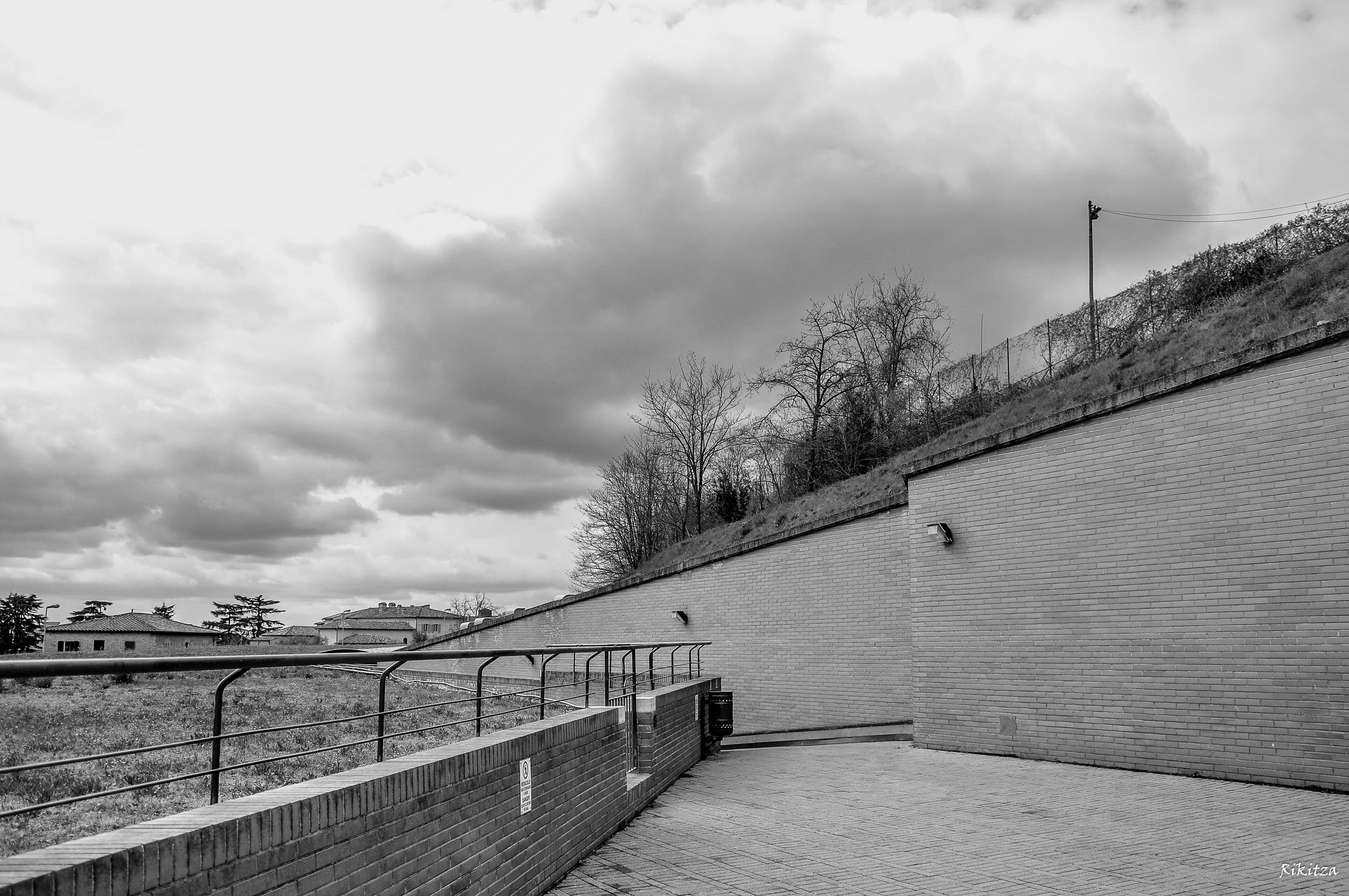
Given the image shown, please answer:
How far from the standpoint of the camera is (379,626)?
2896 inches

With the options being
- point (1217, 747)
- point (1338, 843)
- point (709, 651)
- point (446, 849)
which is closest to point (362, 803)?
point (446, 849)

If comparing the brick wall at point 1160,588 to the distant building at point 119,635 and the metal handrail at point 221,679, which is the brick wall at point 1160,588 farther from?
the distant building at point 119,635

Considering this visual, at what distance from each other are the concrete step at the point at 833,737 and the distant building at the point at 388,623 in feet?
144

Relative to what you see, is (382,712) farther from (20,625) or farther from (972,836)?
(20,625)

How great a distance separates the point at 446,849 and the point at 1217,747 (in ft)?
30.7

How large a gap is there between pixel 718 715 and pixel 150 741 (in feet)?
29.8

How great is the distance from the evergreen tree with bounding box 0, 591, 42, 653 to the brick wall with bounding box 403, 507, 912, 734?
57.4 ft

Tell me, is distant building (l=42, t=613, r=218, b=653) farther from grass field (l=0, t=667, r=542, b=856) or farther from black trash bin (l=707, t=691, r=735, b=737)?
black trash bin (l=707, t=691, r=735, b=737)

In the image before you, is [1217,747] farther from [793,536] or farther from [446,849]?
[446,849]

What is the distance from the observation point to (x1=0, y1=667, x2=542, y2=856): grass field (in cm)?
498

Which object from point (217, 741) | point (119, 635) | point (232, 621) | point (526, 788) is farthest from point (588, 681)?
point (232, 621)

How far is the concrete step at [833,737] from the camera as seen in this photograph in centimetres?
1481

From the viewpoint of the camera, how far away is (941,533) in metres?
13.9

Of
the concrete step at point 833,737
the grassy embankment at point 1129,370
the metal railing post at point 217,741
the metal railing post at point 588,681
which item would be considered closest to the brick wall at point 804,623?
the concrete step at point 833,737
